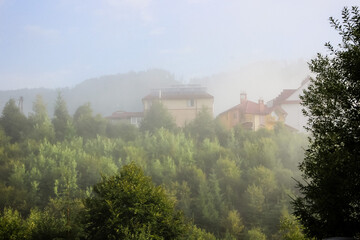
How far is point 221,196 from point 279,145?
2436cm

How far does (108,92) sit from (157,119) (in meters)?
98.4

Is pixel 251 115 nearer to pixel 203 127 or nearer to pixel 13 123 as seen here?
pixel 203 127

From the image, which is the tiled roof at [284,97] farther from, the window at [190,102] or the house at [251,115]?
the window at [190,102]

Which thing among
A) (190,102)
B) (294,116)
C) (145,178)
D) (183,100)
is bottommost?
(145,178)

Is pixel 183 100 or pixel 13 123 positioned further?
pixel 183 100

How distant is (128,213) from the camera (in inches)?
1340

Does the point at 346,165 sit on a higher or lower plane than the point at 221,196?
higher

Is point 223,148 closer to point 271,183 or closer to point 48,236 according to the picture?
point 271,183

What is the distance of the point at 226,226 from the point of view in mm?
57375

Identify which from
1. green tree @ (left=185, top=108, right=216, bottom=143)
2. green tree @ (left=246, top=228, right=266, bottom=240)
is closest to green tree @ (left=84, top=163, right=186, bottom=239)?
green tree @ (left=246, top=228, right=266, bottom=240)

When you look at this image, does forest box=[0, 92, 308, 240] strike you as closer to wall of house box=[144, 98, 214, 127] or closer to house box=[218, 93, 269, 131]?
house box=[218, 93, 269, 131]

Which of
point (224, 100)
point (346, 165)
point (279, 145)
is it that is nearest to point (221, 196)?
point (279, 145)

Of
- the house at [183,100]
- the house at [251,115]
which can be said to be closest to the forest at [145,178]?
the house at [251,115]

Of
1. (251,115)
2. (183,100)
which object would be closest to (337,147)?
(251,115)
